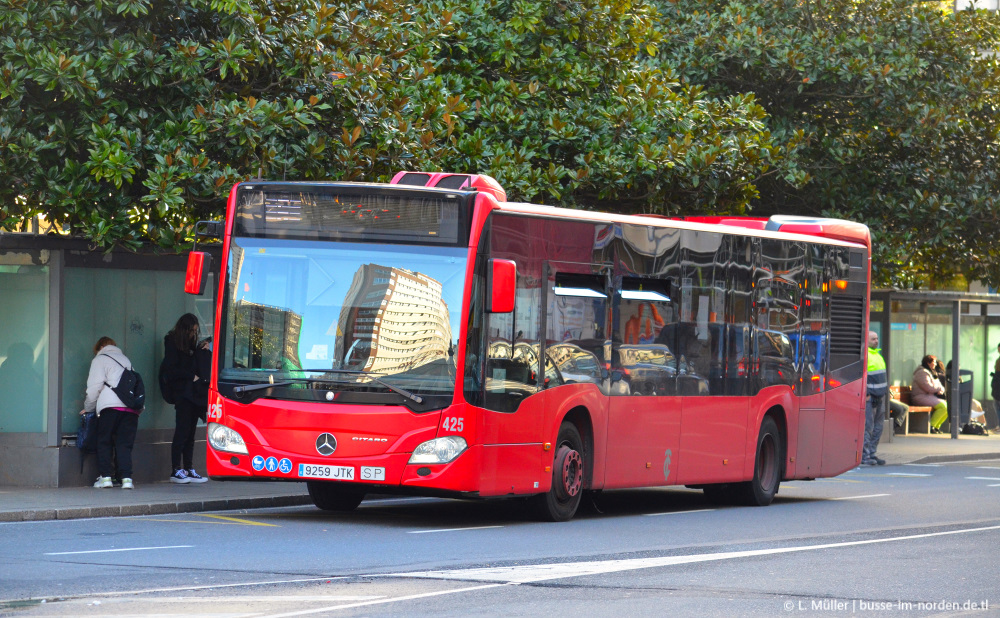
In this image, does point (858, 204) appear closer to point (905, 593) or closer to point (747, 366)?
point (747, 366)

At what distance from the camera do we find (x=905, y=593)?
31.8 ft

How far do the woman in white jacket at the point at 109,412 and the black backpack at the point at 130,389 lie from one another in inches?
1.3

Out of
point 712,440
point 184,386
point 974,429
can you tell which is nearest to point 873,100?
point 974,429

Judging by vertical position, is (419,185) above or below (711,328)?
above

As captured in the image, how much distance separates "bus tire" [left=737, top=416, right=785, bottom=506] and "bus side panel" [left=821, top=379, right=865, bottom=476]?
3.60 ft

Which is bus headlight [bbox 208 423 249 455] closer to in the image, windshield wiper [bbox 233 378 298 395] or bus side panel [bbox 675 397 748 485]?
windshield wiper [bbox 233 378 298 395]

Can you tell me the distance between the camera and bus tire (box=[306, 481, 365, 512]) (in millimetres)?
15023

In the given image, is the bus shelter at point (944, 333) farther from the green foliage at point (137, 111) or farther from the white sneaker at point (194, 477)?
the green foliage at point (137, 111)

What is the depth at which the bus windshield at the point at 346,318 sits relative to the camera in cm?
1301

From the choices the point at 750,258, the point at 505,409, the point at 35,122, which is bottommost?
the point at 505,409

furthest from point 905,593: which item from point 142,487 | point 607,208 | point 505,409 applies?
point 607,208

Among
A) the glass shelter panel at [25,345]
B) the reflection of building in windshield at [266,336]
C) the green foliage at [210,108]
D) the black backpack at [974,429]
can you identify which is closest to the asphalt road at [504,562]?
the reflection of building in windshield at [266,336]

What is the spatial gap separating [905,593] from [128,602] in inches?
183

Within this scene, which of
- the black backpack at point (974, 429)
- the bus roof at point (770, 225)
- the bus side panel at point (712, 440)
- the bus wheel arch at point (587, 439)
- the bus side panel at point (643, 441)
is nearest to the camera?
the bus wheel arch at point (587, 439)
